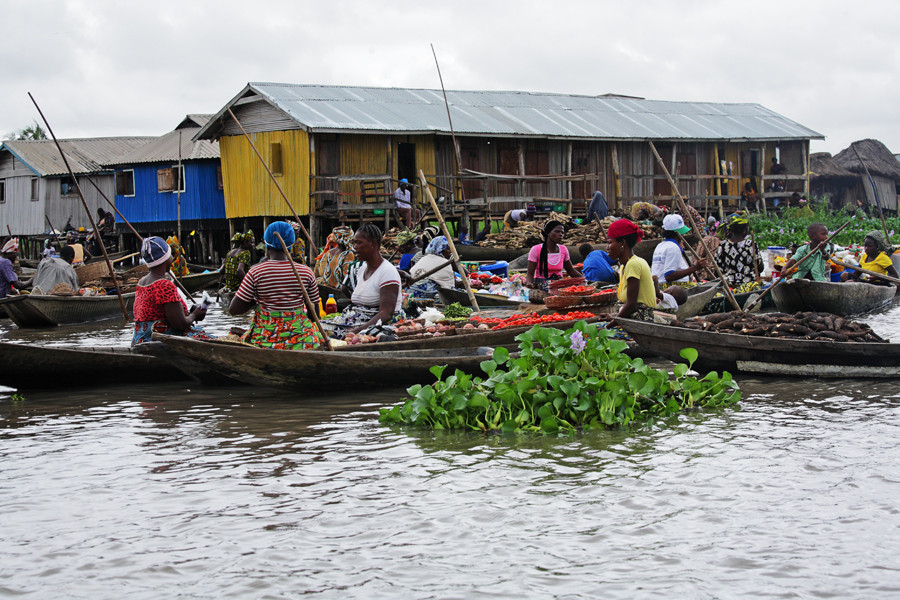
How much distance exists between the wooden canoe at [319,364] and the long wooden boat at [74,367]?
1.16m

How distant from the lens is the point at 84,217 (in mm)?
32000

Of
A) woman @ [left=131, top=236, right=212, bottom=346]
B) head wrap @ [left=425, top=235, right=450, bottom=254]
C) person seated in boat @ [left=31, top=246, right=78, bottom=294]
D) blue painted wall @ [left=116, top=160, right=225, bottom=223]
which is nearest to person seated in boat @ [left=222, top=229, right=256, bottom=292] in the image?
person seated in boat @ [left=31, top=246, right=78, bottom=294]

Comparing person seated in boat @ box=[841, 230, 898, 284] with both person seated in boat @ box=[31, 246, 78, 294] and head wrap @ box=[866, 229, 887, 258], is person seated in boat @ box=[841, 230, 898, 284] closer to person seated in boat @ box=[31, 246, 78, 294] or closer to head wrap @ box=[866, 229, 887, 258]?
head wrap @ box=[866, 229, 887, 258]

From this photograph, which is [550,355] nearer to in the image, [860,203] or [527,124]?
[527,124]

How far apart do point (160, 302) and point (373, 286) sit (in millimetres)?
1755

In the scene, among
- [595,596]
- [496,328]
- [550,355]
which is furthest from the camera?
[496,328]

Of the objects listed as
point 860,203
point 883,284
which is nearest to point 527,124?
point 883,284

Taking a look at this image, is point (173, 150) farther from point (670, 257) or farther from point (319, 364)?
point (319, 364)

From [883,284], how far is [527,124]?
458 inches

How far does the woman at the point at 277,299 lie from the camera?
6.81 m

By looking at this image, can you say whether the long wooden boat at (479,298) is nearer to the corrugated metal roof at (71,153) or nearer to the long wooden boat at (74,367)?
the long wooden boat at (74,367)

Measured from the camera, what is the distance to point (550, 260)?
393 inches

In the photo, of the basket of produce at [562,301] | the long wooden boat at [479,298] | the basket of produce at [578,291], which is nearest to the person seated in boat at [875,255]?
the long wooden boat at [479,298]

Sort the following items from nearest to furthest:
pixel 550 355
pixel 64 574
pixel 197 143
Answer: pixel 64 574 < pixel 550 355 < pixel 197 143
